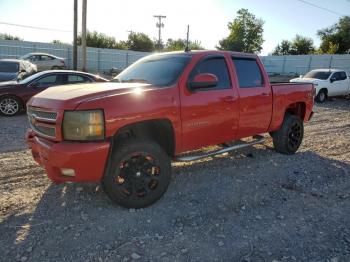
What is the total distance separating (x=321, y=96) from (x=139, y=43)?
1992 inches

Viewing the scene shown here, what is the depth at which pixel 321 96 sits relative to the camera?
1878 cm

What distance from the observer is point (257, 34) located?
234ft

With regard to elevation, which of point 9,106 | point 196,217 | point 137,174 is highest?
point 137,174

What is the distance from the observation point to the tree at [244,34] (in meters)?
69.9

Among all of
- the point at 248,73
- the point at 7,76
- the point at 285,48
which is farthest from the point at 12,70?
the point at 285,48

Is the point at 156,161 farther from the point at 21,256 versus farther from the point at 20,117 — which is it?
the point at 20,117

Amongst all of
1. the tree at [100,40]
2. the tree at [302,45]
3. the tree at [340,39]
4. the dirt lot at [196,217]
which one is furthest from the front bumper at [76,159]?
the tree at [302,45]

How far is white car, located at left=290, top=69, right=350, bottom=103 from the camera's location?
1870 cm

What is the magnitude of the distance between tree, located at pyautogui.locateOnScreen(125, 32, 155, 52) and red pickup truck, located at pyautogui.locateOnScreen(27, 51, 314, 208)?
61.0 m

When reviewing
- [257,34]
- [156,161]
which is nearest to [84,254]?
[156,161]

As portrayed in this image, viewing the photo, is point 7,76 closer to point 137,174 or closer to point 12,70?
point 12,70

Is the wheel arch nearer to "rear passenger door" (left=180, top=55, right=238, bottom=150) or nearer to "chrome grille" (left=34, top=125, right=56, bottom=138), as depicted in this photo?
"rear passenger door" (left=180, top=55, right=238, bottom=150)

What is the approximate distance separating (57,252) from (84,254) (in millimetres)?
267

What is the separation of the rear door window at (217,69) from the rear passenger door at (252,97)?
0.26 meters
